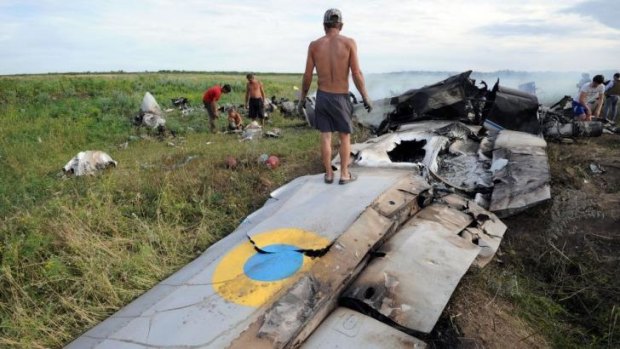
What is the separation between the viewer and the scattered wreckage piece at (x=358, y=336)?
2248 mm

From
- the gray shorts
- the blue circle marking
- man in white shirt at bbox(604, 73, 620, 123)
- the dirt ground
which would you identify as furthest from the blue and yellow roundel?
man in white shirt at bbox(604, 73, 620, 123)

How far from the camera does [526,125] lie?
6.88 metres

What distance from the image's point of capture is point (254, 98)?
1095 centimetres

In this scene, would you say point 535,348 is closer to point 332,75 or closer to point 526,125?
point 332,75

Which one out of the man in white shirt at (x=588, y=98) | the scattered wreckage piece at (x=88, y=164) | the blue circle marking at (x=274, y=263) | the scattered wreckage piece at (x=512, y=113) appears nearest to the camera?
the blue circle marking at (x=274, y=263)

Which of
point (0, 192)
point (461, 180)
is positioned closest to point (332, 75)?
point (461, 180)

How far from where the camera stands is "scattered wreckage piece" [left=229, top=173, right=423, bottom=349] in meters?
2.22

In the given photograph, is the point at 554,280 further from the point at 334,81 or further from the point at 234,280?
the point at 234,280

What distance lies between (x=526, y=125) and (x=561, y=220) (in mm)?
2972

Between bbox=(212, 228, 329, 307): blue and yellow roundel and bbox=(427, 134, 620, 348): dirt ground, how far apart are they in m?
1.02

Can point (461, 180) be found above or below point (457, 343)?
above

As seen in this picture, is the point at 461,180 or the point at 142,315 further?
the point at 461,180

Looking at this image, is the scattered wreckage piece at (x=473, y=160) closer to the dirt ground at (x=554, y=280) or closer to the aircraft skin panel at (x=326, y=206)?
the dirt ground at (x=554, y=280)

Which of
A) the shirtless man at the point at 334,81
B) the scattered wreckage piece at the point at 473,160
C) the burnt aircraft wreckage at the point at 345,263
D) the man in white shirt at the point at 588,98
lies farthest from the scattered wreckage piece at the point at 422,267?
the man in white shirt at the point at 588,98
